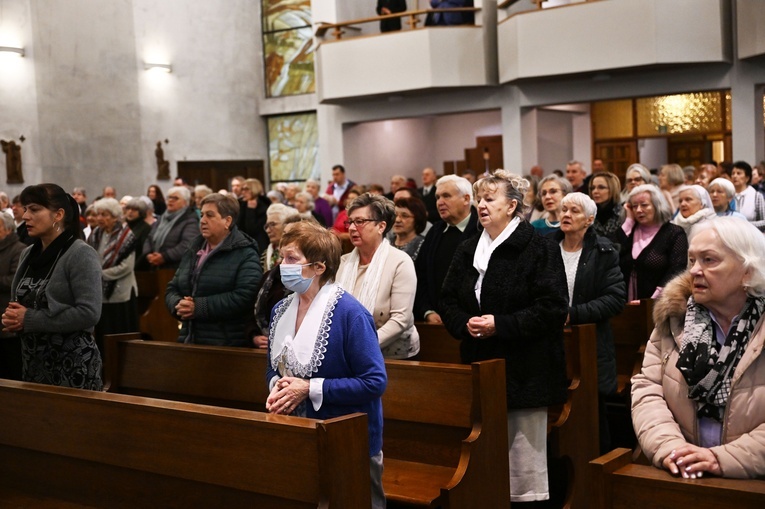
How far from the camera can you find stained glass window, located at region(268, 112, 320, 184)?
59.7 feet

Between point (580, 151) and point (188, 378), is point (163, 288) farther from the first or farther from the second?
point (580, 151)

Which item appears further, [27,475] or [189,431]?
[27,475]

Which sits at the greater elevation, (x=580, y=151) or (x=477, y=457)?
(x=580, y=151)

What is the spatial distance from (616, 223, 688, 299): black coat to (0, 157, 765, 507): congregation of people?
10mm

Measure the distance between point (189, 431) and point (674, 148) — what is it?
49.1ft

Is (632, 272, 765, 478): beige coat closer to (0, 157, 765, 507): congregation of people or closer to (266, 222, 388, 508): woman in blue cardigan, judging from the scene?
(0, 157, 765, 507): congregation of people

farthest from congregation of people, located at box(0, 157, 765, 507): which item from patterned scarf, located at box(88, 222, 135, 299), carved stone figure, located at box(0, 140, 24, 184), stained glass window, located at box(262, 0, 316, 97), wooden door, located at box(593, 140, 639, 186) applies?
stained glass window, located at box(262, 0, 316, 97)

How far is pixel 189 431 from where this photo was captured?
2.98m

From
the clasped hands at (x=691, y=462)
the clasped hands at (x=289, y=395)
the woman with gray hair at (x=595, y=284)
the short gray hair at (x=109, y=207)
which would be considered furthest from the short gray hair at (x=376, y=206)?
the short gray hair at (x=109, y=207)

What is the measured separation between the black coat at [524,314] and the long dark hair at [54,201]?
178cm

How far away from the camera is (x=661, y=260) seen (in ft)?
17.2

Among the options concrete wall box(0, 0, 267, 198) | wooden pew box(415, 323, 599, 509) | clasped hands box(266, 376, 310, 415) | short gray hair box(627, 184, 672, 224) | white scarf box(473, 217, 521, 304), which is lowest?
wooden pew box(415, 323, 599, 509)

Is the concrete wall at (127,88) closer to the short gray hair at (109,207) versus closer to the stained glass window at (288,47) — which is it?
the stained glass window at (288,47)

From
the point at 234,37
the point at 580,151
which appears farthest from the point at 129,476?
the point at 234,37
